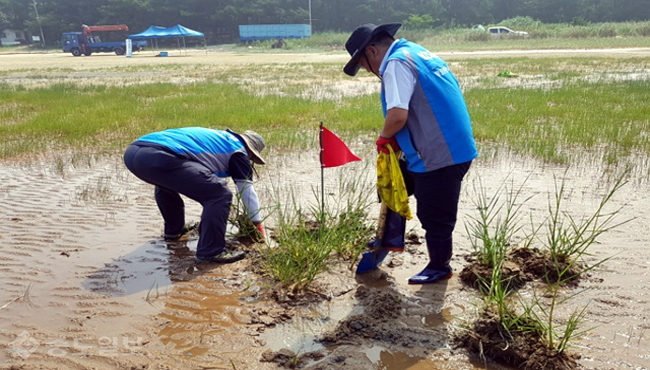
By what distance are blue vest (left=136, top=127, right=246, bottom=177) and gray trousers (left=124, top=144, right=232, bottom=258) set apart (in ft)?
0.20

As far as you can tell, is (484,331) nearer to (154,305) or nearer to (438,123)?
(438,123)

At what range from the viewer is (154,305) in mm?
3445

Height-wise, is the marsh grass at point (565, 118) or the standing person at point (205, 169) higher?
the standing person at point (205, 169)

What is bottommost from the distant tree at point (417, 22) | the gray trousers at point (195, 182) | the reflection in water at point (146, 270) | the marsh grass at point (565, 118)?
the reflection in water at point (146, 270)

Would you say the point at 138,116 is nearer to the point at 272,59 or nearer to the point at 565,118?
the point at 565,118

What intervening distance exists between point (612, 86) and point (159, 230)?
39.7ft

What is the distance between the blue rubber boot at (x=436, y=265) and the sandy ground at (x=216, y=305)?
64mm

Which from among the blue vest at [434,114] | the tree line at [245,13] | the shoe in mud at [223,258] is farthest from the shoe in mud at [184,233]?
the tree line at [245,13]

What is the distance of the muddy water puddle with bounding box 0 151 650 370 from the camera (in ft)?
9.34

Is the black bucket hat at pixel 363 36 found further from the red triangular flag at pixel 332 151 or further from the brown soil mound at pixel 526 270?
the brown soil mound at pixel 526 270

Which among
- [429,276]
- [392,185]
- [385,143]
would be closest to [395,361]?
[429,276]

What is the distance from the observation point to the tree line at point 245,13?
69688mm

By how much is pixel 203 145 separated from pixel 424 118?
68.6 inches

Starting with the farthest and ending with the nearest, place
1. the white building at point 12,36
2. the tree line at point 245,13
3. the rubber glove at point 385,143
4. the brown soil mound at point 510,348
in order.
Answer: the white building at point 12,36 < the tree line at point 245,13 < the rubber glove at point 385,143 < the brown soil mound at point 510,348
